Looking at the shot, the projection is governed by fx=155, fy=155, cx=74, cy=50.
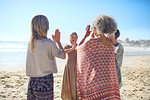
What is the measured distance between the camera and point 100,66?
7.29 ft

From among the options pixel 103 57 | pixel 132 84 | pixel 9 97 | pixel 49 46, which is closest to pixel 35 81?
pixel 49 46

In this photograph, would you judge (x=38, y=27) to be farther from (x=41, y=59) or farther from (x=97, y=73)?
(x=97, y=73)

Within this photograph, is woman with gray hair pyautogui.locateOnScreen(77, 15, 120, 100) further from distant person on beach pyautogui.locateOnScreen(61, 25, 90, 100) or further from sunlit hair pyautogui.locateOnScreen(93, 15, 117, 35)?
distant person on beach pyautogui.locateOnScreen(61, 25, 90, 100)

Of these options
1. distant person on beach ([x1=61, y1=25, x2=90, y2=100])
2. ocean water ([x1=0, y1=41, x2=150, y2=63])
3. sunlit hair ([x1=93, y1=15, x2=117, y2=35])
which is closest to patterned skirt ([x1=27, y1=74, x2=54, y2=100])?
distant person on beach ([x1=61, y1=25, x2=90, y2=100])

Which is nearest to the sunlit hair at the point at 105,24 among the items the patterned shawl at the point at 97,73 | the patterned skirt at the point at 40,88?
the patterned shawl at the point at 97,73

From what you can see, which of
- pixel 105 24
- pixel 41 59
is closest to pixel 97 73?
pixel 105 24

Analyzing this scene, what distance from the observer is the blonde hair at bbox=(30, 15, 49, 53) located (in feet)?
6.73

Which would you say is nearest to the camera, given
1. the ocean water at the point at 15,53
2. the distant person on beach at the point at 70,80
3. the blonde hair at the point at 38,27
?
the blonde hair at the point at 38,27

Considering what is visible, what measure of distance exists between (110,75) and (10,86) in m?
3.84

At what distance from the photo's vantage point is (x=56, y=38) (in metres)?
2.38

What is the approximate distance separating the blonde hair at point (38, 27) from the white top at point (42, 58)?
0.06 m

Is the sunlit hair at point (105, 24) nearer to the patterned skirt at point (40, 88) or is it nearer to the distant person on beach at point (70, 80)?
the distant person on beach at point (70, 80)

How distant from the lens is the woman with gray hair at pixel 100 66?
2219mm

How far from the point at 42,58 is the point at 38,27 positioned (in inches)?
16.9
